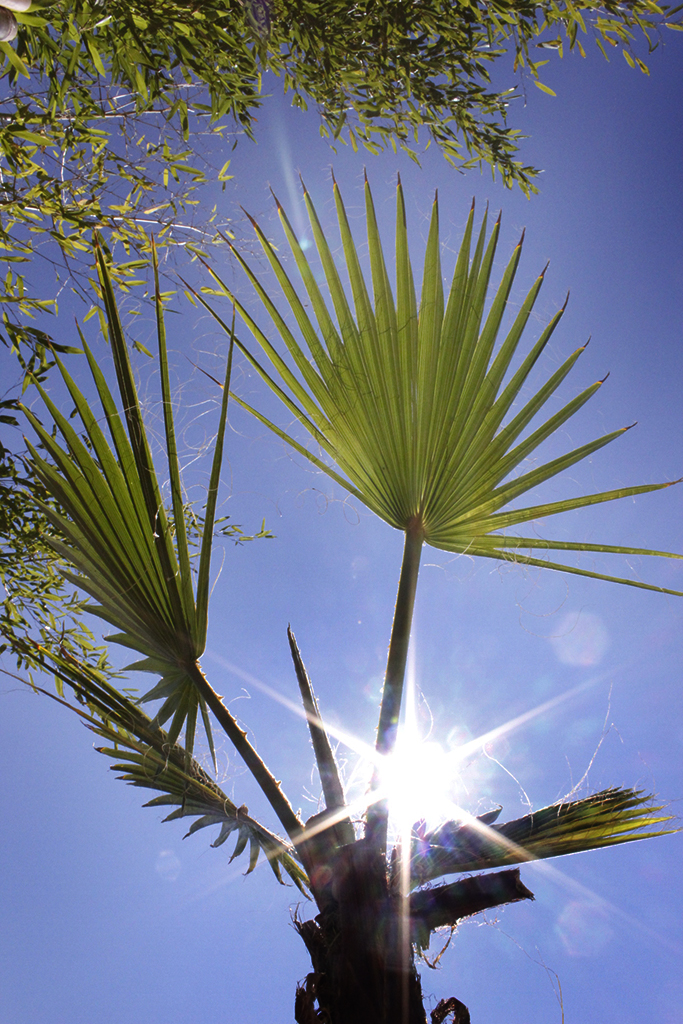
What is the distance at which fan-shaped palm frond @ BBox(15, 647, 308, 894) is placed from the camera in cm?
104

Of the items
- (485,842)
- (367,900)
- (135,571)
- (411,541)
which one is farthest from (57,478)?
(485,842)

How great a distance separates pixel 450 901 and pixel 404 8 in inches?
114

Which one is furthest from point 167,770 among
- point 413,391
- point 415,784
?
point 413,391

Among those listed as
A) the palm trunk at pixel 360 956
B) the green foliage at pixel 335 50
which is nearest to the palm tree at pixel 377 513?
the palm trunk at pixel 360 956

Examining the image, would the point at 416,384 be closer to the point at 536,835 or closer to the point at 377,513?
the point at 377,513

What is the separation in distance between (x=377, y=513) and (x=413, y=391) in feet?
0.94

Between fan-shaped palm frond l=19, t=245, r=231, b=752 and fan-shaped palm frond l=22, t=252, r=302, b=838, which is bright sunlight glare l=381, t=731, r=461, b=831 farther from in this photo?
fan-shaped palm frond l=19, t=245, r=231, b=752

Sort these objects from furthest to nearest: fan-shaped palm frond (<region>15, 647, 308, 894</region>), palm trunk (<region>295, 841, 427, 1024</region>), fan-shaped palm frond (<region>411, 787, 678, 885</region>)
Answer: fan-shaped palm frond (<region>15, 647, 308, 894</region>)
fan-shaped palm frond (<region>411, 787, 678, 885</region>)
palm trunk (<region>295, 841, 427, 1024</region>)

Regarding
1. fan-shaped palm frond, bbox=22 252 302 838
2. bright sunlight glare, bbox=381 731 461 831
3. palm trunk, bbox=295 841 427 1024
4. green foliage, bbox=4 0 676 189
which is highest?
green foliage, bbox=4 0 676 189

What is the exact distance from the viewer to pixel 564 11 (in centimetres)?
206

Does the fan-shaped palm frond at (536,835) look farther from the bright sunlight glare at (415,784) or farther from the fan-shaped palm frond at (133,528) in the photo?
the fan-shaped palm frond at (133,528)

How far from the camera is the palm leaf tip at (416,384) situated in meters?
1.01

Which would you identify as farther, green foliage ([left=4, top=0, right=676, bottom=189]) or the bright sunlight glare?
green foliage ([left=4, top=0, right=676, bottom=189])

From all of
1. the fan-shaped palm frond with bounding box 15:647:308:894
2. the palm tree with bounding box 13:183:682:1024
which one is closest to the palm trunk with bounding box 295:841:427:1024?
the palm tree with bounding box 13:183:682:1024
